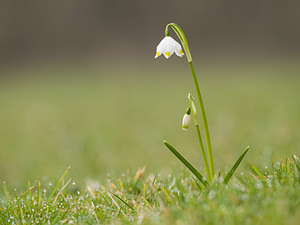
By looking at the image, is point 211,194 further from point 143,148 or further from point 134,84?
point 134,84

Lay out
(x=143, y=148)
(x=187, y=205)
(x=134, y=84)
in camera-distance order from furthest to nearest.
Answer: (x=134, y=84) < (x=143, y=148) < (x=187, y=205)

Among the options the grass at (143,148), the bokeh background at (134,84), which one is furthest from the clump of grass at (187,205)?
the bokeh background at (134,84)

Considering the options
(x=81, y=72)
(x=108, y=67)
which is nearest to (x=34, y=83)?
(x=81, y=72)

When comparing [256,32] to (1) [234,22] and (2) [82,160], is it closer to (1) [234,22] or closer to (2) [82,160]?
(1) [234,22]

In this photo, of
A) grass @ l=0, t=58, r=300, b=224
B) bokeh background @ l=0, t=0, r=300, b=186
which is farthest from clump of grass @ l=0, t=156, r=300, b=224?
bokeh background @ l=0, t=0, r=300, b=186

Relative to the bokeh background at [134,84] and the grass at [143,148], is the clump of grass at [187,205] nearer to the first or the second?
the grass at [143,148]

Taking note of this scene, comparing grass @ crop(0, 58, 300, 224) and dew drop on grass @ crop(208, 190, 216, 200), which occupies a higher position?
dew drop on grass @ crop(208, 190, 216, 200)

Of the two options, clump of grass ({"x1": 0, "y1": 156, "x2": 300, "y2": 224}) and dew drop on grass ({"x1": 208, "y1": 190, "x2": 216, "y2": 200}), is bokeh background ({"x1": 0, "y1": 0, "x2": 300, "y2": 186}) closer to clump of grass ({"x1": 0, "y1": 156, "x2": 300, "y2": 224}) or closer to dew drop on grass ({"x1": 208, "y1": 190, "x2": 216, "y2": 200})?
clump of grass ({"x1": 0, "y1": 156, "x2": 300, "y2": 224})

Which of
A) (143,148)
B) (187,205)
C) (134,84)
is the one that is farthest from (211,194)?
(134,84)
